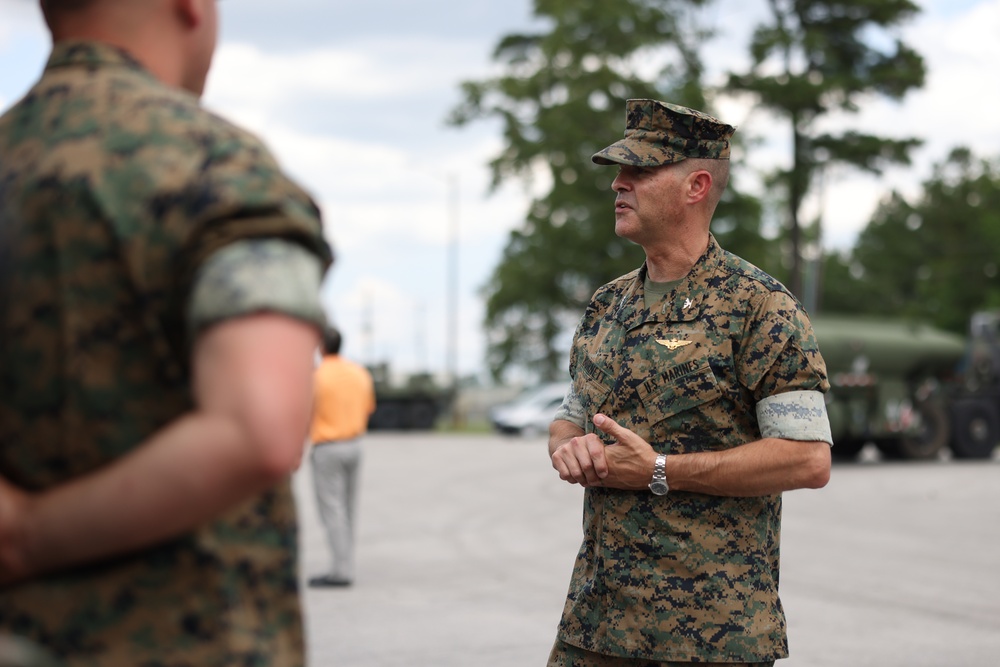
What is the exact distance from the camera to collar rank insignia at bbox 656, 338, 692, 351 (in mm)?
3416

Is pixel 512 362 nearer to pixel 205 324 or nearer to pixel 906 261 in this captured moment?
pixel 906 261

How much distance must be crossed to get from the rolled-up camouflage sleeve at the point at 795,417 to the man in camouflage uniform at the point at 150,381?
178cm

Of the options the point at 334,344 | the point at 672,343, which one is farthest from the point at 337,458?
the point at 672,343

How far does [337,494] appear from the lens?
10695 mm

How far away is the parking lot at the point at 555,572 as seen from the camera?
A: 8086 millimetres

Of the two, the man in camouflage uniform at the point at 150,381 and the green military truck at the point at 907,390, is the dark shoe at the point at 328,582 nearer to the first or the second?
the man in camouflage uniform at the point at 150,381

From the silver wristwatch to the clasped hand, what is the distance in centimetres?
1

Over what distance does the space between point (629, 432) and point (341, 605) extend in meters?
6.76

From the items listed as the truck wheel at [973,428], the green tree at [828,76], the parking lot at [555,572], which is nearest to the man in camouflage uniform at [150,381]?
the parking lot at [555,572]

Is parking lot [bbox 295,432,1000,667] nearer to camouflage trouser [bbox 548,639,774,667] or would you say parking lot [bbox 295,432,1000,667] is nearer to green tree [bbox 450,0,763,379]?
camouflage trouser [bbox 548,639,774,667]

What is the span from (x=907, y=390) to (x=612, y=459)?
2344cm

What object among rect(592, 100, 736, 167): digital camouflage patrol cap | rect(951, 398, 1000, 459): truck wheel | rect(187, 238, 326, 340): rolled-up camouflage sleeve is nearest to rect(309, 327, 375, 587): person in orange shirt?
rect(592, 100, 736, 167): digital camouflage patrol cap

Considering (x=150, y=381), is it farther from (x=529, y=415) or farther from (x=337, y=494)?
(x=529, y=415)

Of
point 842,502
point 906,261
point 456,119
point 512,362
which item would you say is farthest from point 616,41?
point 906,261
